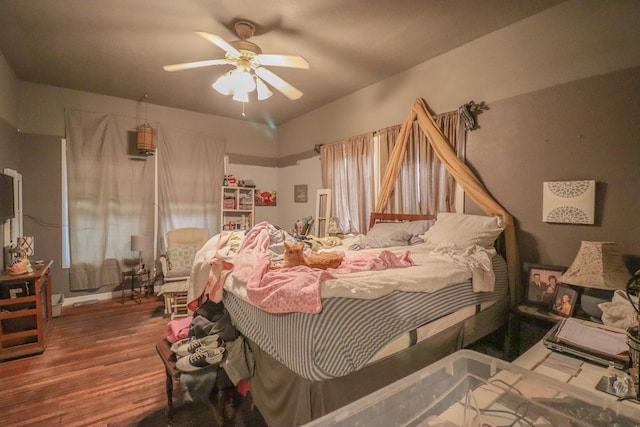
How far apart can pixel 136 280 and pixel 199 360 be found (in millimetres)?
3387

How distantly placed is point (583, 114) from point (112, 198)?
526cm

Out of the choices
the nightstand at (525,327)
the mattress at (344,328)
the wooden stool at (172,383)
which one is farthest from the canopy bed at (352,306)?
the wooden stool at (172,383)

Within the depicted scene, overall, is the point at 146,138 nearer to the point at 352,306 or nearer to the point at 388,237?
the point at 388,237

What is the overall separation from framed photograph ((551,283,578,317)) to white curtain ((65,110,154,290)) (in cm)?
482

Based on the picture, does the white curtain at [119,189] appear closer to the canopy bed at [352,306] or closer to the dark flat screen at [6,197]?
the dark flat screen at [6,197]

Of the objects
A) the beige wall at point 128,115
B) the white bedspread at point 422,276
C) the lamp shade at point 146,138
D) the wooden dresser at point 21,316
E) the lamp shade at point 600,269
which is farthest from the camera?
the lamp shade at point 146,138

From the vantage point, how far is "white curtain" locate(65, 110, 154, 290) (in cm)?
388

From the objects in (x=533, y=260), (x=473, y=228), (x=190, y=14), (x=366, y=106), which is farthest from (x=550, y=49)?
(x=190, y=14)

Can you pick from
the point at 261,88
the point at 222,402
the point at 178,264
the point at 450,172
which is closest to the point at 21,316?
the point at 178,264

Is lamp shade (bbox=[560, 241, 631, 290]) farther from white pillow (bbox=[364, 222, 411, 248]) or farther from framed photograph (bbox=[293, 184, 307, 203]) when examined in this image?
framed photograph (bbox=[293, 184, 307, 203])

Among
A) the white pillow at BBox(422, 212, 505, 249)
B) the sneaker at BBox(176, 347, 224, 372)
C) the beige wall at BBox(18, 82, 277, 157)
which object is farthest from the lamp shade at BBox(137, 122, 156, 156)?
the white pillow at BBox(422, 212, 505, 249)

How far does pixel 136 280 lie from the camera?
427 centimetres

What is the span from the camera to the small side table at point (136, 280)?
4.05 metres

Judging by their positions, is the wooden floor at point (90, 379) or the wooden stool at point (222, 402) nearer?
the wooden stool at point (222, 402)
